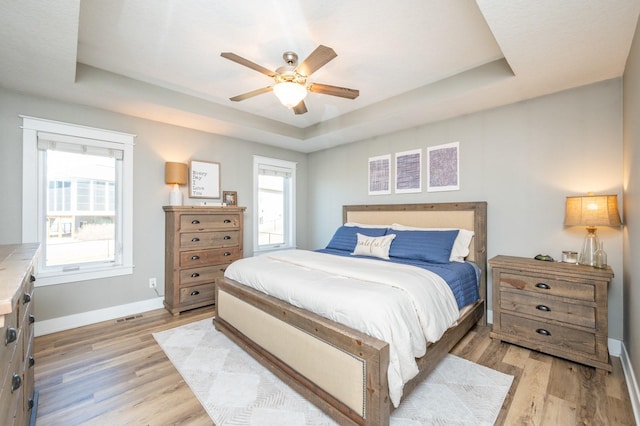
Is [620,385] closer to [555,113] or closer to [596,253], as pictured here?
[596,253]

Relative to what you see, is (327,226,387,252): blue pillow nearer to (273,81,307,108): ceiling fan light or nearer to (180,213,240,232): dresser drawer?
(180,213,240,232): dresser drawer

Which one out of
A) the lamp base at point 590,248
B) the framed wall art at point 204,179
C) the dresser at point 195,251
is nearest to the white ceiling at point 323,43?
the framed wall art at point 204,179

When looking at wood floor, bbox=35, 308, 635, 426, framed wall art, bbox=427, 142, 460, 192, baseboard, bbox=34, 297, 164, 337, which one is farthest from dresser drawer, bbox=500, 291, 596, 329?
baseboard, bbox=34, 297, 164, 337

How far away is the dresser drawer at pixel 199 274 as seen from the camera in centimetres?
342

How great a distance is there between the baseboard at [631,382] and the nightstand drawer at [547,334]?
0.20 metres

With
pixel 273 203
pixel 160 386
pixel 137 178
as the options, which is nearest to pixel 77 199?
pixel 137 178

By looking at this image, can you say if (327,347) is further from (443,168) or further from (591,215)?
(443,168)

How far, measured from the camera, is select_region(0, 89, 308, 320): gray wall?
8.80 ft

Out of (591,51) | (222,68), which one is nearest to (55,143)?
(222,68)

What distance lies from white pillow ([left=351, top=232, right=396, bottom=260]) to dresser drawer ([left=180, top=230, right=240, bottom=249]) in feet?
5.46

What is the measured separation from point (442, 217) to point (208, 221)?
2.92 meters

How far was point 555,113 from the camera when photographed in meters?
2.71

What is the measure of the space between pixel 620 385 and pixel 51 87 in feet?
17.0

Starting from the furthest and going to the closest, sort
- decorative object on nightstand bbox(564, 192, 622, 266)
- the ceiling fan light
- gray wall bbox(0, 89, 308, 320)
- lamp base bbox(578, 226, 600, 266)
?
gray wall bbox(0, 89, 308, 320), lamp base bbox(578, 226, 600, 266), decorative object on nightstand bbox(564, 192, 622, 266), the ceiling fan light
